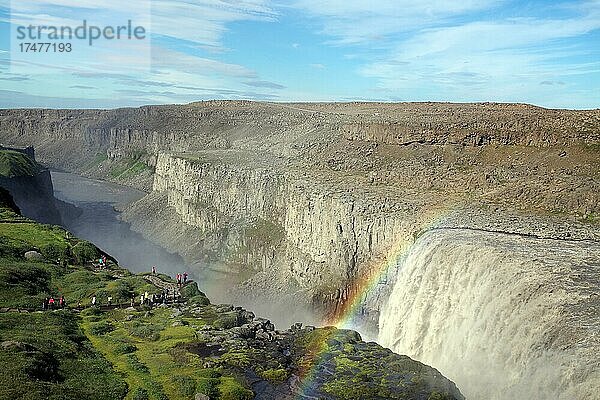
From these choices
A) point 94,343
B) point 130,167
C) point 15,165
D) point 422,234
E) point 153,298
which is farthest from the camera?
point 130,167

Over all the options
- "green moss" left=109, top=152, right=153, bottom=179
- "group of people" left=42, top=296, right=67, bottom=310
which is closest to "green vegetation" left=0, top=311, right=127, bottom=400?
"group of people" left=42, top=296, right=67, bottom=310

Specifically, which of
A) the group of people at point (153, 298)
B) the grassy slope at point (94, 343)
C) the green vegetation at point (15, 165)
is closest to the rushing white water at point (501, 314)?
the grassy slope at point (94, 343)

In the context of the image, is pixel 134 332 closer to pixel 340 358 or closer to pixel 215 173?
pixel 340 358

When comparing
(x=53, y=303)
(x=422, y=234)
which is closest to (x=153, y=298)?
(x=53, y=303)

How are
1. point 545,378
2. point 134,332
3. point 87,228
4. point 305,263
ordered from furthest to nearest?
point 87,228 < point 305,263 < point 134,332 < point 545,378

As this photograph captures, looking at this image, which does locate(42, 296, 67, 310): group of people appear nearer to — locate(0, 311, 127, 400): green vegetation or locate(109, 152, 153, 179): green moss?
locate(0, 311, 127, 400): green vegetation

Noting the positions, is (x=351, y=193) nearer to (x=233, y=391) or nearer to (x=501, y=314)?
(x=501, y=314)

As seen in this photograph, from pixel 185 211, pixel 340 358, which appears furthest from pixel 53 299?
pixel 185 211
